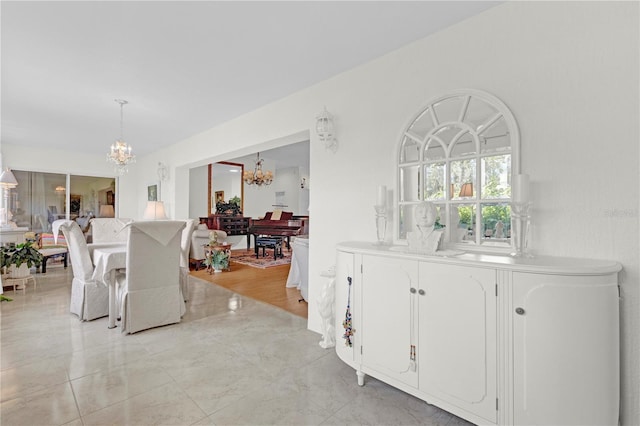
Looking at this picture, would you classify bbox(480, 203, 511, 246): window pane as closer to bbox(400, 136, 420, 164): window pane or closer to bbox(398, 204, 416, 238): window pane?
bbox(398, 204, 416, 238): window pane

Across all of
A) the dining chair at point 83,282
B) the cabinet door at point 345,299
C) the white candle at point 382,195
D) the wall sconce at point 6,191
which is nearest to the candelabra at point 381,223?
the white candle at point 382,195

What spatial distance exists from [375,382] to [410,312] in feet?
2.32

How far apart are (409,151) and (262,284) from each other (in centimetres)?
353

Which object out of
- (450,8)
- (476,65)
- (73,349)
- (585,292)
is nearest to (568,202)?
(585,292)

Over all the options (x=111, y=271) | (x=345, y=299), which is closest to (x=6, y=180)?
(x=111, y=271)

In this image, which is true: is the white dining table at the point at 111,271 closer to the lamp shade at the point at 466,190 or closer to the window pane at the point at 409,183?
the window pane at the point at 409,183

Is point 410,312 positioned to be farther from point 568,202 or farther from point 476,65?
point 476,65

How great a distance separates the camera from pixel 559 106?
1.77 meters

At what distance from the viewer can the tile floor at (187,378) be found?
1806 mm

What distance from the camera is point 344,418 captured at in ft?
5.87

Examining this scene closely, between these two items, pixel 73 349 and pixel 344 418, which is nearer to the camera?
pixel 344 418

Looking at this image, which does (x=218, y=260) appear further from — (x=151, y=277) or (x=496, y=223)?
(x=496, y=223)

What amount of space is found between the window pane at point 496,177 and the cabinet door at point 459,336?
636 mm

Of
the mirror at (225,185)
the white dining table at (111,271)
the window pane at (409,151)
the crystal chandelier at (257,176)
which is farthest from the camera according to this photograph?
the crystal chandelier at (257,176)
